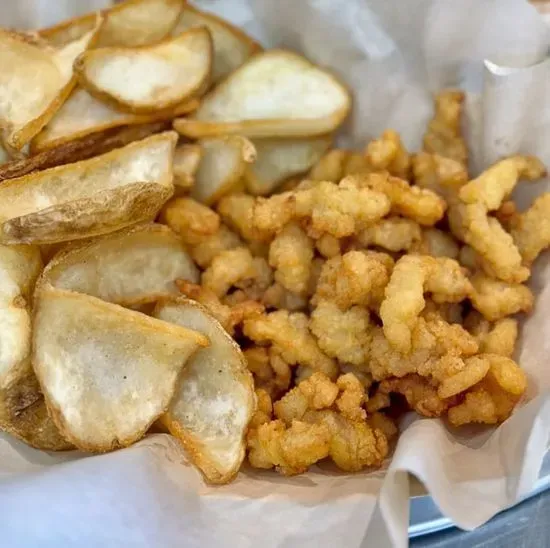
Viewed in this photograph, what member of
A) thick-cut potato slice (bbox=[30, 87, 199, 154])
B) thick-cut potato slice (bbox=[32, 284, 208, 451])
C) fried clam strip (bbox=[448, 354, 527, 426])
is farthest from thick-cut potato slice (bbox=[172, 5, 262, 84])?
fried clam strip (bbox=[448, 354, 527, 426])

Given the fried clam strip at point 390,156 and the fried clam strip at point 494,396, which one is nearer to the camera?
the fried clam strip at point 494,396

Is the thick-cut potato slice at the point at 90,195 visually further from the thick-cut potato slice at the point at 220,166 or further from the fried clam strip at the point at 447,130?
the fried clam strip at the point at 447,130

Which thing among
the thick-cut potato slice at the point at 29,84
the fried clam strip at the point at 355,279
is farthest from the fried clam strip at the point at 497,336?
the thick-cut potato slice at the point at 29,84

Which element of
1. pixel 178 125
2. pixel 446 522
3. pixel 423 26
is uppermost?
pixel 423 26

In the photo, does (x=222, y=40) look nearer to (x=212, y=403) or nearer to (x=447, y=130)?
(x=447, y=130)

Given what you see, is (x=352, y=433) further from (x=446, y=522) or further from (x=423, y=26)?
(x=423, y=26)

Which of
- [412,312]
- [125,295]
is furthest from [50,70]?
[412,312]

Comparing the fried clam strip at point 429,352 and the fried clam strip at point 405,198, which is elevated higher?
the fried clam strip at point 405,198
